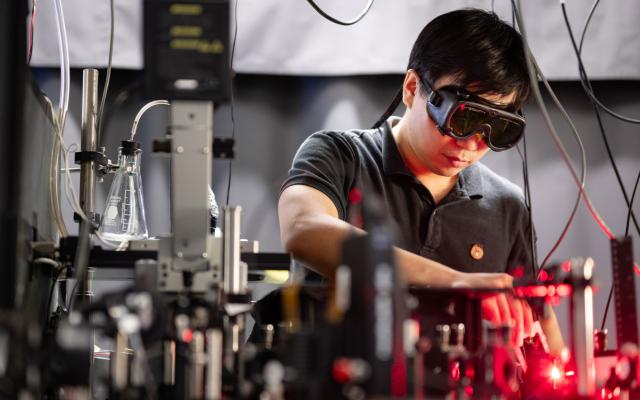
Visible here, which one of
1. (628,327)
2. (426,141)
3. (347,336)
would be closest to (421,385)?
(347,336)

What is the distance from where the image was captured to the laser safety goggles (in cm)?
164

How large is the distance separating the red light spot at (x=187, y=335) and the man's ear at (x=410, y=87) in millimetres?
1238

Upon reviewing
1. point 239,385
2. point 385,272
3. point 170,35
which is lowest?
point 239,385

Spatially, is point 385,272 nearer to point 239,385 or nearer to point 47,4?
point 239,385

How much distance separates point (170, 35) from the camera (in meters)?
1.07

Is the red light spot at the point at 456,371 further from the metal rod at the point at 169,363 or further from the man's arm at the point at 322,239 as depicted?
the metal rod at the point at 169,363

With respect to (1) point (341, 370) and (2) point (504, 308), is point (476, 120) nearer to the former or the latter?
(2) point (504, 308)

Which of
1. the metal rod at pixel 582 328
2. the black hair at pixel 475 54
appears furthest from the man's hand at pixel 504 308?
the black hair at pixel 475 54

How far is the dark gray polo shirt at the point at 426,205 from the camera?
2.12 meters

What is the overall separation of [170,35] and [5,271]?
36cm

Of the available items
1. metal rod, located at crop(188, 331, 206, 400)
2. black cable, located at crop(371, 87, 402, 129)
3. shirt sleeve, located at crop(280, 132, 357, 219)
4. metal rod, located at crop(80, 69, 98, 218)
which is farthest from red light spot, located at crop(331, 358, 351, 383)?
black cable, located at crop(371, 87, 402, 129)

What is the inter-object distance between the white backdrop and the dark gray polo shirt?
812mm

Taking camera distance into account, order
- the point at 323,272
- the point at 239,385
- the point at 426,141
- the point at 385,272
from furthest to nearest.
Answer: the point at 426,141, the point at 323,272, the point at 239,385, the point at 385,272

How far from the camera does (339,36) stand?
3.04m
